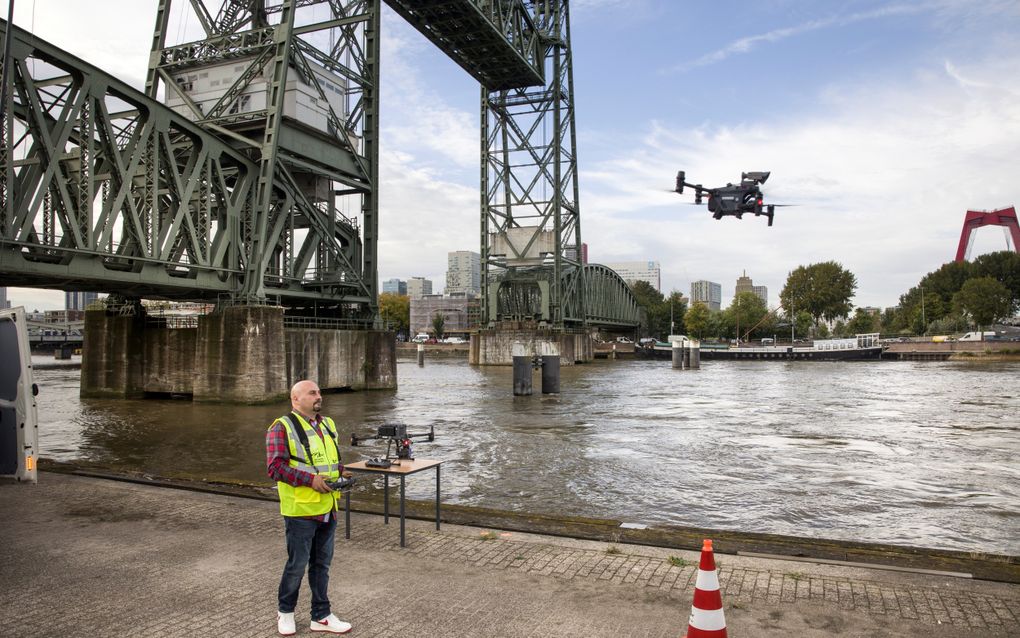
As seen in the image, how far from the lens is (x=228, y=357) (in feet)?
103

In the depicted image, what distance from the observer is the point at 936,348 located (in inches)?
3644

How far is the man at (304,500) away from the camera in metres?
5.52

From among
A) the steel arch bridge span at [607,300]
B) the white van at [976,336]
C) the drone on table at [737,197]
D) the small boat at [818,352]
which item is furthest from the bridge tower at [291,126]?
the white van at [976,336]

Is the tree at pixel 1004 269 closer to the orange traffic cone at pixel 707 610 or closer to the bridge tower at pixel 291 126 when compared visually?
the bridge tower at pixel 291 126

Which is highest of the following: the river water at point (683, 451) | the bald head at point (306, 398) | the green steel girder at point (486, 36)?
the green steel girder at point (486, 36)

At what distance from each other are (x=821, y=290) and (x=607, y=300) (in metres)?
36.0

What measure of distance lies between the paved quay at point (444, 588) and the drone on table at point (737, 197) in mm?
20911

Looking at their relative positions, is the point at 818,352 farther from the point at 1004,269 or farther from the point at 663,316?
the point at 663,316

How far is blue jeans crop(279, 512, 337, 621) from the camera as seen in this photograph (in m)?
5.55

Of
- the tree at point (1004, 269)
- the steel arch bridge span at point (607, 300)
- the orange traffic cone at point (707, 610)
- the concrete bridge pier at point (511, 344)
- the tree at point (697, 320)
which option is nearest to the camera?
the orange traffic cone at point (707, 610)

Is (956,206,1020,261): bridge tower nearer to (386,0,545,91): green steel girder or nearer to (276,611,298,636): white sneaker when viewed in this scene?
(386,0,545,91): green steel girder

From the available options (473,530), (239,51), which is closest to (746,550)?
(473,530)

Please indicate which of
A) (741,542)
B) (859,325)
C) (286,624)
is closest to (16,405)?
(286,624)

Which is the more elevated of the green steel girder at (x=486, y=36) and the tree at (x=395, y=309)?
the green steel girder at (x=486, y=36)
